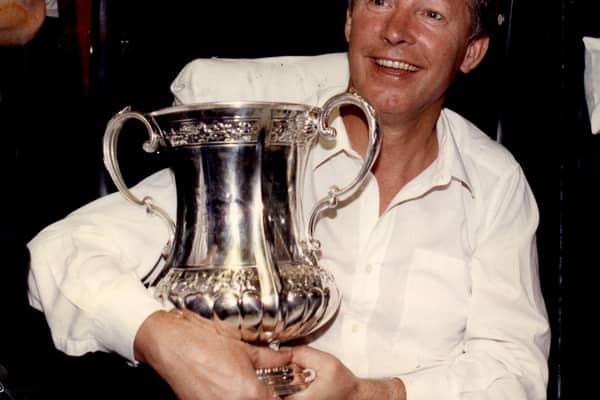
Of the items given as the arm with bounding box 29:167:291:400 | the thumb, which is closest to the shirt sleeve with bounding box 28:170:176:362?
the arm with bounding box 29:167:291:400

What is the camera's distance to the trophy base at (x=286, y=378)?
3.32ft

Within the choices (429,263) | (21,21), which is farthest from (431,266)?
(21,21)

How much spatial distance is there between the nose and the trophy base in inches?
23.7

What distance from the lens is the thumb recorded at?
1.01m

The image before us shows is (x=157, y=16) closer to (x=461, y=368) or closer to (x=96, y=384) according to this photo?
(x=96, y=384)

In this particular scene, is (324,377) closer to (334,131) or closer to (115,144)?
(334,131)

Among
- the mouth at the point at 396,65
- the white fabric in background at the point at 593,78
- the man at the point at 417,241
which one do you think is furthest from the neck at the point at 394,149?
the white fabric in background at the point at 593,78

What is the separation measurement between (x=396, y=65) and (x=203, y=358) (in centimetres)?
63

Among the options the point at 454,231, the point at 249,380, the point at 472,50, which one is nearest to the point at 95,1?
the point at 472,50

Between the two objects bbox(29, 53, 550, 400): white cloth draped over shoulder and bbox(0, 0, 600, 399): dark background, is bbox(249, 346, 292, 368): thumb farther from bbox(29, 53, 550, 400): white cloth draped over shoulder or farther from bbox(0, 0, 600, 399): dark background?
bbox(0, 0, 600, 399): dark background

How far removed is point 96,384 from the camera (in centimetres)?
116

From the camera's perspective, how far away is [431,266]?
4.44ft

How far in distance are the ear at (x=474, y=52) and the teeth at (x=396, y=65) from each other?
0.62 ft

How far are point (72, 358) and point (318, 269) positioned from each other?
17.1 inches
